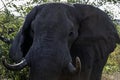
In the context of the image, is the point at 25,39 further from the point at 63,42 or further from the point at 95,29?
the point at 95,29

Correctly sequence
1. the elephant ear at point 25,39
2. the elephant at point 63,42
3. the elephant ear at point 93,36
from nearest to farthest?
the elephant at point 63,42 < the elephant ear at point 25,39 < the elephant ear at point 93,36

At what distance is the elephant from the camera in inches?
168

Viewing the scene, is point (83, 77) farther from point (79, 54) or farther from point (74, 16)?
point (74, 16)

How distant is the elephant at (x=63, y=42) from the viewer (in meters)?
4.26

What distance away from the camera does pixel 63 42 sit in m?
4.58

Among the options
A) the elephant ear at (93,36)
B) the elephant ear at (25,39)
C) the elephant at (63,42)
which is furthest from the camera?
the elephant ear at (93,36)

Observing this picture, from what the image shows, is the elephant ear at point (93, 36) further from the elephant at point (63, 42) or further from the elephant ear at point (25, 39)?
the elephant ear at point (25, 39)

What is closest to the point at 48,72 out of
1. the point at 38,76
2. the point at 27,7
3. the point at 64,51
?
the point at 38,76

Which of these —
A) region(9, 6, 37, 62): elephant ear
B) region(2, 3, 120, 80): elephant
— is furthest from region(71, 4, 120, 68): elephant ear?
region(9, 6, 37, 62): elephant ear

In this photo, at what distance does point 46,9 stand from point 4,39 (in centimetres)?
201

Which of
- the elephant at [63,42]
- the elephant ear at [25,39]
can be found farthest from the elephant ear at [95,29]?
the elephant ear at [25,39]

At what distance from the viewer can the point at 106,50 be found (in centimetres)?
568

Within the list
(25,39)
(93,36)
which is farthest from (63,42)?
(93,36)

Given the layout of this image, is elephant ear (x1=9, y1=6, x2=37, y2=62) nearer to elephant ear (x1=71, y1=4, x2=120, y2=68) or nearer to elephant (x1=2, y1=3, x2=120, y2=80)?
elephant (x1=2, y1=3, x2=120, y2=80)
